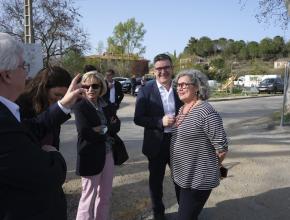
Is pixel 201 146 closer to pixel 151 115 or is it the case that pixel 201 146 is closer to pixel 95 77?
pixel 151 115

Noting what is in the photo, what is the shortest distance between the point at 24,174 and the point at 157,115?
9.60 ft

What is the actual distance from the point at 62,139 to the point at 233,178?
20.8ft

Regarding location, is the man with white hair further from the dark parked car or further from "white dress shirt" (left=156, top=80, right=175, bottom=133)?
the dark parked car

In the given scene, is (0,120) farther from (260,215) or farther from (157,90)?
(260,215)

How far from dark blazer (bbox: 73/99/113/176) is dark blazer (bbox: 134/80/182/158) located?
2.41 feet

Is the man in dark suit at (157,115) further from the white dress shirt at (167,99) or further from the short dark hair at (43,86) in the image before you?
the short dark hair at (43,86)

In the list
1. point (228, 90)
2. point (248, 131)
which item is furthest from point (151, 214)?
point (228, 90)

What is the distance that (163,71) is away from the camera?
473cm

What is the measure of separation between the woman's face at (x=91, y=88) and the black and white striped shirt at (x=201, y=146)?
922 millimetres

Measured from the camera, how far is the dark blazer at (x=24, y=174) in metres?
1.90

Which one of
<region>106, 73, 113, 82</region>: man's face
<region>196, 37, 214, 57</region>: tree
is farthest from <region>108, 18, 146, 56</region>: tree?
<region>106, 73, 113, 82</region>: man's face

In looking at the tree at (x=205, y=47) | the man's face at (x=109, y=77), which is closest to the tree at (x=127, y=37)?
the tree at (x=205, y=47)

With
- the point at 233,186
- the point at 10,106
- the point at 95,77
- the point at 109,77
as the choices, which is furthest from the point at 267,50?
the point at 10,106

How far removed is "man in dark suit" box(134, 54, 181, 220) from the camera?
4703mm
